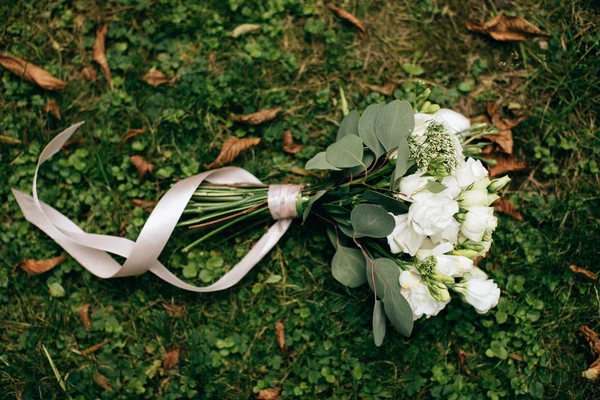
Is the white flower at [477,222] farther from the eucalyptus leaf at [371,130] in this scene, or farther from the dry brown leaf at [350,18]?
the dry brown leaf at [350,18]

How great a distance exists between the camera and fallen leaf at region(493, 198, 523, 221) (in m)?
2.35

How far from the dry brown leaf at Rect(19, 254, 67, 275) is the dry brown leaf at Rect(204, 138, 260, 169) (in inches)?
33.9

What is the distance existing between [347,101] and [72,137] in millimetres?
1363

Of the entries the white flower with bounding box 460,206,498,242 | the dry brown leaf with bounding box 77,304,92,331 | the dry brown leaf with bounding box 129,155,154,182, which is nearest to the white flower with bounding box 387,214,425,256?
the white flower with bounding box 460,206,498,242

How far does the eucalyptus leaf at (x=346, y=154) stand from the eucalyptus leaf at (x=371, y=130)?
0.06 metres

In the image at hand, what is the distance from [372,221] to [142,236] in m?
1.00

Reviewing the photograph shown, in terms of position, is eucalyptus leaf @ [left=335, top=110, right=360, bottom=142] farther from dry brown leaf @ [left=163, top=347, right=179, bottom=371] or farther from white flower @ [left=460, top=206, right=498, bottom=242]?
dry brown leaf @ [left=163, top=347, right=179, bottom=371]

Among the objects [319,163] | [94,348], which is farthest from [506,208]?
[94,348]

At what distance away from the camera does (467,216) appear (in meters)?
1.75

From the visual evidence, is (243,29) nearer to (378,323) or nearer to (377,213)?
(377,213)

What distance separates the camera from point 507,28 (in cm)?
246

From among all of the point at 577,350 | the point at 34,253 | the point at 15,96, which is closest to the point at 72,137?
the point at 15,96

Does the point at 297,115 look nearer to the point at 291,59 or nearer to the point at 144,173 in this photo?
the point at 291,59

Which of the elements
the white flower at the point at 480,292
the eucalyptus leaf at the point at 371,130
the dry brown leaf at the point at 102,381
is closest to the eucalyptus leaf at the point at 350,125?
the eucalyptus leaf at the point at 371,130
